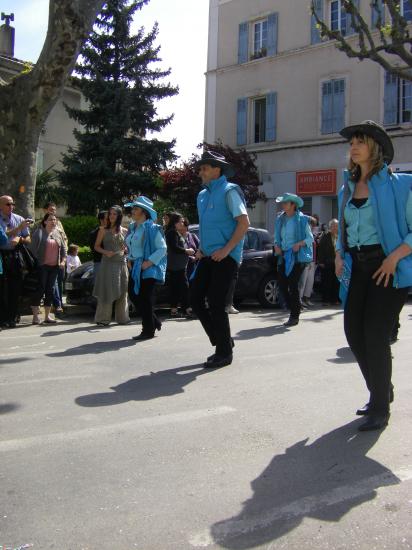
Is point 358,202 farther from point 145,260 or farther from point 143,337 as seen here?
point 143,337

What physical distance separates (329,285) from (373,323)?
9.19 m

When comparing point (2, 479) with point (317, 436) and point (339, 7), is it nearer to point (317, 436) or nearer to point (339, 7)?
point (317, 436)

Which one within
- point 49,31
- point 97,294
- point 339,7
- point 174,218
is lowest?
point 97,294

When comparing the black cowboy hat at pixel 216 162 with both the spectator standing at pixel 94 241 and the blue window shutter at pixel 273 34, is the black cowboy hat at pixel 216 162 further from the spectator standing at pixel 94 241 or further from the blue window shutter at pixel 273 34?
the blue window shutter at pixel 273 34

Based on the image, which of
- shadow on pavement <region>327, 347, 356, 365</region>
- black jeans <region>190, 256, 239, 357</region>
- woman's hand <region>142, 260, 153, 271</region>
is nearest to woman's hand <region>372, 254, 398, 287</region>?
black jeans <region>190, 256, 239, 357</region>

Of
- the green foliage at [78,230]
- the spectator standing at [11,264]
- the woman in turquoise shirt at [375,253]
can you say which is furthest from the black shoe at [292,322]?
the green foliage at [78,230]

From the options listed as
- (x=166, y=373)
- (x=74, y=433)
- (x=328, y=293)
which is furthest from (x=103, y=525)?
(x=328, y=293)

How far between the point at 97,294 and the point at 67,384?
158 inches

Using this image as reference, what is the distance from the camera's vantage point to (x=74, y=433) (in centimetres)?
409

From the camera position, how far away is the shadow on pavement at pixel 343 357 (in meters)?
6.56

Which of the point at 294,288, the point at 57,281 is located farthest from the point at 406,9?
the point at 57,281

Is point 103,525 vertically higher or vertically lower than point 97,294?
Answer: lower

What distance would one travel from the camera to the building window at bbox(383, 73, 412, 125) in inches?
904

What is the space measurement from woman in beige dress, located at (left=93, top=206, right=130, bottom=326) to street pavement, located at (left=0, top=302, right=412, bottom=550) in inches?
107
